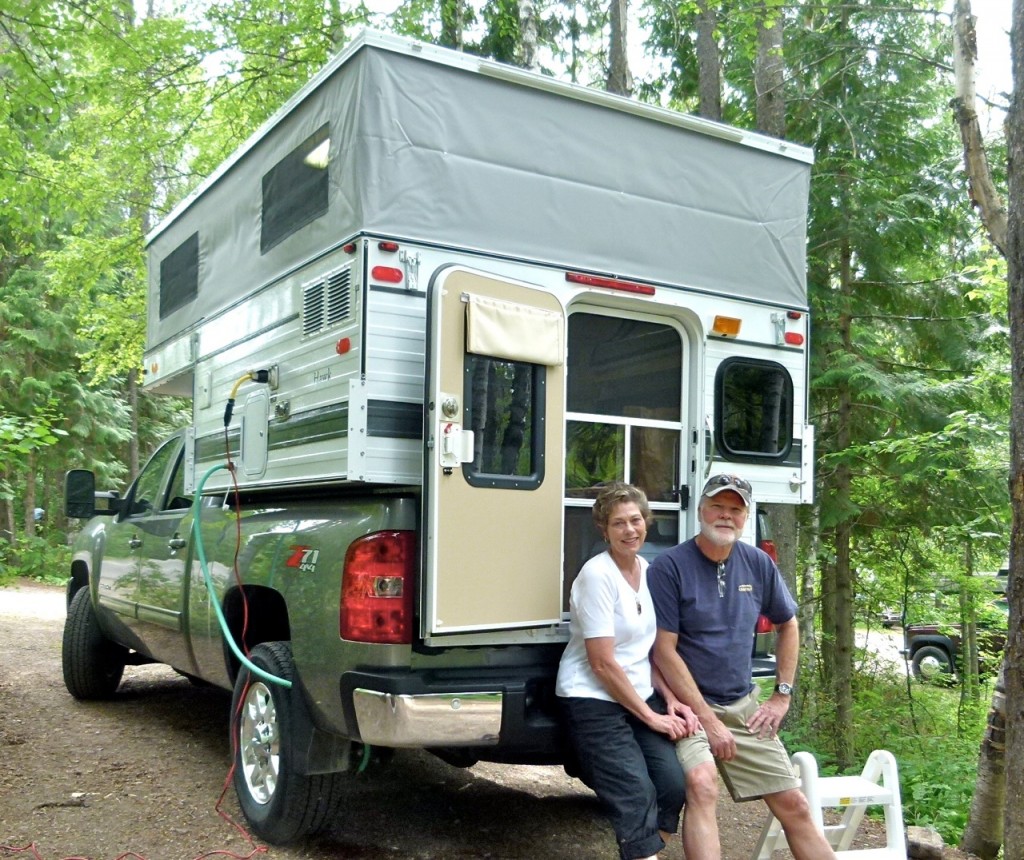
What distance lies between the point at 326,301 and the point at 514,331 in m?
0.82

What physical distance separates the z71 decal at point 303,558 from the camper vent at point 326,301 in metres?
0.88

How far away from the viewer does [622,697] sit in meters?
3.83

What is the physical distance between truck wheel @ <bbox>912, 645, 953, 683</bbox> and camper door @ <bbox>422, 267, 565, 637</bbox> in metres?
10.9

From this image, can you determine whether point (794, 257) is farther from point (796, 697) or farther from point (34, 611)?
point (34, 611)

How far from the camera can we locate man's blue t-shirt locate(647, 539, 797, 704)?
13.2ft

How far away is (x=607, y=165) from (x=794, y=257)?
1220 millimetres

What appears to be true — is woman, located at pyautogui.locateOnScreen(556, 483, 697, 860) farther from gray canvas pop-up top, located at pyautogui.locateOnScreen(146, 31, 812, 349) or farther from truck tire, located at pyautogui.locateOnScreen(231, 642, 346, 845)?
gray canvas pop-up top, located at pyautogui.locateOnScreen(146, 31, 812, 349)

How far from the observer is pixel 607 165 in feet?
15.4

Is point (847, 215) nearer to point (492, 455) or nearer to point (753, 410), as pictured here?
point (753, 410)

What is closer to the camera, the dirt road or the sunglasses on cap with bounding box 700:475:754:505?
the sunglasses on cap with bounding box 700:475:754:505

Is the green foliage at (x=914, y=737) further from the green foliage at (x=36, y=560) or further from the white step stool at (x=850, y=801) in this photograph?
the green foliage at (x=36, y=560)

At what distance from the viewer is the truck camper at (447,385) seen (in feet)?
12.5

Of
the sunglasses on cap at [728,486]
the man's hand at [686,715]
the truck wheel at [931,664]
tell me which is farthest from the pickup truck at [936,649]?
the man's hand at [686,715]

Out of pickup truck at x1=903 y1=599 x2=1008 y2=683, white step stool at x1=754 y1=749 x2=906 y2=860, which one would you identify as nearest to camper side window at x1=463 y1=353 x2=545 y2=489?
white step stool at x1=754 y1=749 x2=906 y2=860
